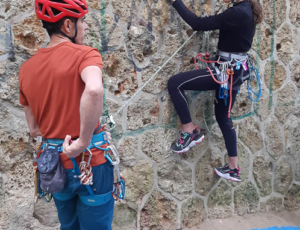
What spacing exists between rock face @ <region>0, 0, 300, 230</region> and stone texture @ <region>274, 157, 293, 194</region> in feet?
0.04

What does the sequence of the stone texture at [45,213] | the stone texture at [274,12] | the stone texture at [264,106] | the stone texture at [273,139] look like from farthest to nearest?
1. the stone texture at [273,139]
2. the stone texture at [264,106]
3. the stone texture at [274,12]
4. the stone texture at [45,213]

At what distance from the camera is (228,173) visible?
9.82 feet

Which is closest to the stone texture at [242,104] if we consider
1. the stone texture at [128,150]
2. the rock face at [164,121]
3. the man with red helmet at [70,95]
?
the rock face at [164,121]

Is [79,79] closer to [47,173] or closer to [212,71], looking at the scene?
[47,173]

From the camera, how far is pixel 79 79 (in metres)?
1.40

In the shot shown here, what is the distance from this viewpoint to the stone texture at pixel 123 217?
264 centimetres

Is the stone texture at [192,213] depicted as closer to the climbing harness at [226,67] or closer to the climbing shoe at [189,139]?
the climbing shoe at [189,139]

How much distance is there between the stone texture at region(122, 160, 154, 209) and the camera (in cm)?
266

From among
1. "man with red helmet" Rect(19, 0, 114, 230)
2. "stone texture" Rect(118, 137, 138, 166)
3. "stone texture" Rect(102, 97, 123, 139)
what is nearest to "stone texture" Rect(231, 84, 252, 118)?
"stone texture" Rect(118, 137, 138, 166)

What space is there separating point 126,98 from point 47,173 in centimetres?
113

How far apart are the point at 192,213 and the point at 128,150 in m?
0.93

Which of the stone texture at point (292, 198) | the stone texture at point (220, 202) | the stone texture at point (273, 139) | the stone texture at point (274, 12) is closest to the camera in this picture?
the stone texture at point (220, 202)

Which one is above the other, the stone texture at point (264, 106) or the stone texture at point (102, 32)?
the stone texture at point (102, 32)

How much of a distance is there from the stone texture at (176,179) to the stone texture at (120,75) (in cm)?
72
